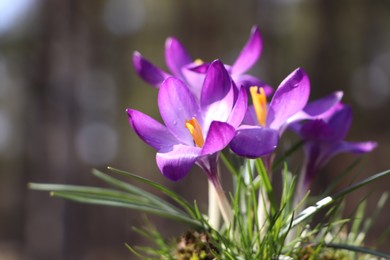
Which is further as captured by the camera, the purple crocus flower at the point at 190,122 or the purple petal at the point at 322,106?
the purple petal at the point at 322,106

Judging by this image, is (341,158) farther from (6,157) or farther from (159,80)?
(6,157)

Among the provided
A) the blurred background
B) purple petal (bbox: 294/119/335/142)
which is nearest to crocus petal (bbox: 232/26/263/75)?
purple petal (bbox: 294/119/335/142)

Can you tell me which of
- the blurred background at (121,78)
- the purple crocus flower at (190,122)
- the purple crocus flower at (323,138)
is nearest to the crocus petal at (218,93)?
the purple crocus flower at (190,122)

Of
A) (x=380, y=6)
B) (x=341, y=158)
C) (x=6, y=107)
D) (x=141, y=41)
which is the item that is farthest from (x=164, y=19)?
(x=6, y=107)

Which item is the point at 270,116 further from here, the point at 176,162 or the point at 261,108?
the point at 176,162

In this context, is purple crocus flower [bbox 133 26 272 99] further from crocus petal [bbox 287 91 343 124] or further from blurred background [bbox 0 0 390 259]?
Answer: blurred background [bbox 0 0 390 259]

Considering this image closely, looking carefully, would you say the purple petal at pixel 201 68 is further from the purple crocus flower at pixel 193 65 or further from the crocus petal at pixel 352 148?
the crocus petal at pixel 352 148
